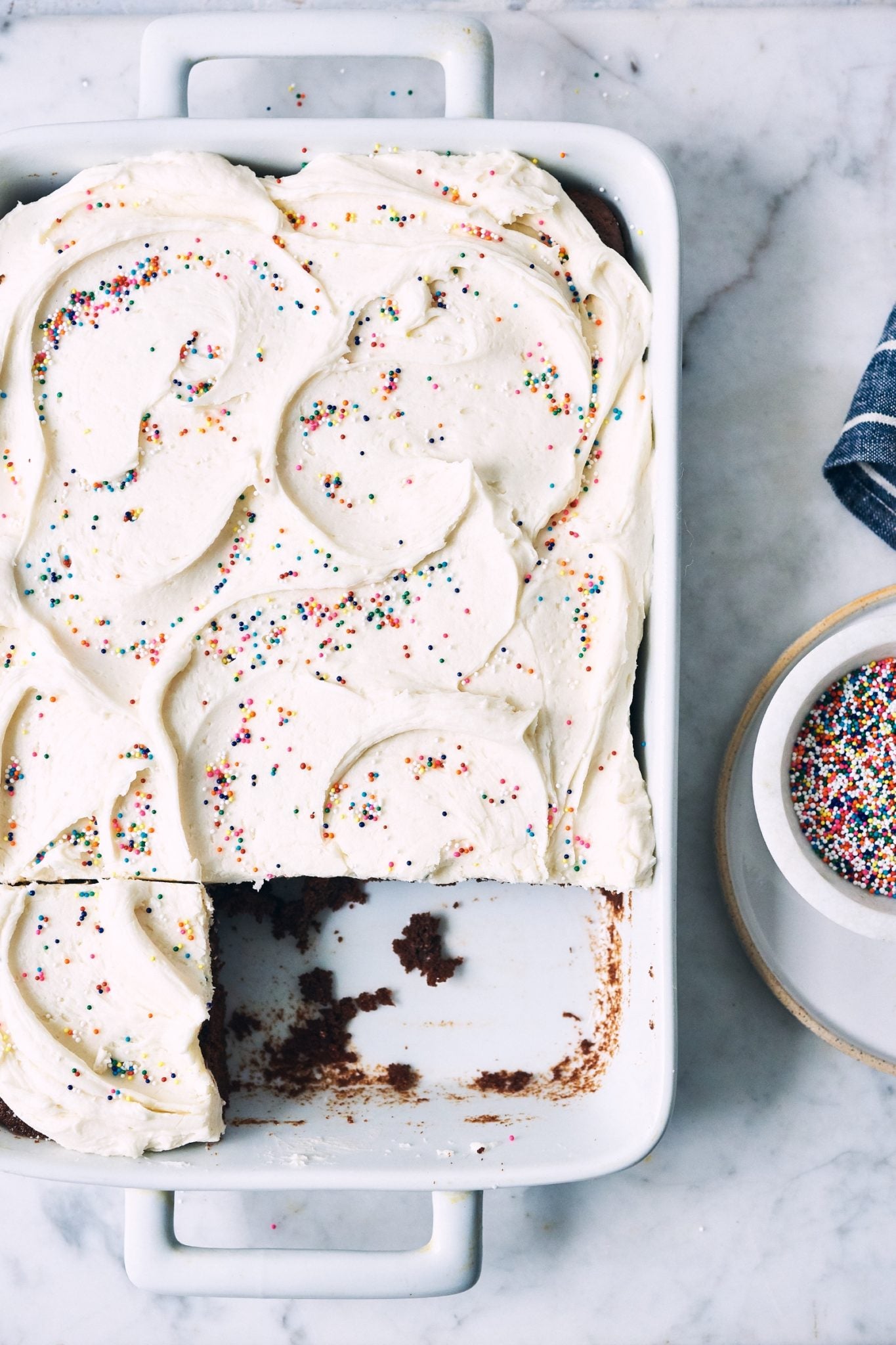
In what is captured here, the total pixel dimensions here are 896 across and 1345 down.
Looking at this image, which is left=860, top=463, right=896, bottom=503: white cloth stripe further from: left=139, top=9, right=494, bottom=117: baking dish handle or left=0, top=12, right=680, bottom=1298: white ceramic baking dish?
left=139, top=9, right=494, bottom=117: baking dish handle

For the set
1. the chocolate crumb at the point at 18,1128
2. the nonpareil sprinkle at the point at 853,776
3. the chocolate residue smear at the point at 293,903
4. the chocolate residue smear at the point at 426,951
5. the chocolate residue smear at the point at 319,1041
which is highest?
the nonpareil sprinkle at the point at 853,776

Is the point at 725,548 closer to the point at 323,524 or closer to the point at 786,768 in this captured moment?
the point at 786,768

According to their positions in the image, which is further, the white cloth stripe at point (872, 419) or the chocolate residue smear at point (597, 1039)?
the chocolate residue smear at point (597, 1039)

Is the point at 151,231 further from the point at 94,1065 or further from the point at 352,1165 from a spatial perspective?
the point at 352,1165

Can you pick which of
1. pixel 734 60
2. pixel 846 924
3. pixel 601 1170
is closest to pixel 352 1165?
pixel 601 1170

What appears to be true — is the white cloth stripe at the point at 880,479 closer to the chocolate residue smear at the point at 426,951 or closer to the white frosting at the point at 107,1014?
the chocolate residue smear at the point at 426,951

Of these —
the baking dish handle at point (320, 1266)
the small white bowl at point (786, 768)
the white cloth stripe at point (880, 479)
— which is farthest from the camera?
the white cloth stripe at point (880, 479)

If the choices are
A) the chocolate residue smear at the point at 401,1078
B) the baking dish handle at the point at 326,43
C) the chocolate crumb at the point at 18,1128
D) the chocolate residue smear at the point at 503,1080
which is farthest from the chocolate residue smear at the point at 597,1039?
the baking dish handle at the point at 326,43
